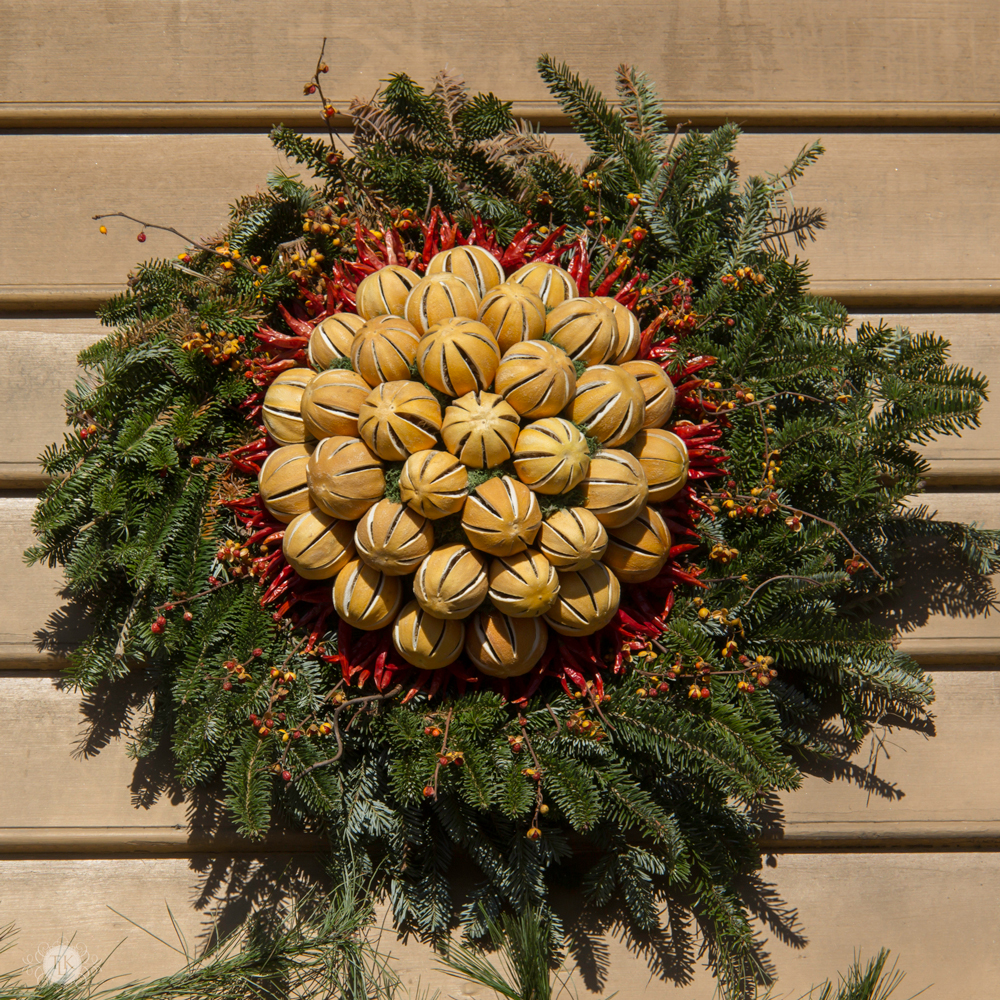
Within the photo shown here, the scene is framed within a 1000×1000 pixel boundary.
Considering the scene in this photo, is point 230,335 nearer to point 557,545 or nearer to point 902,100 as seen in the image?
point 557,545

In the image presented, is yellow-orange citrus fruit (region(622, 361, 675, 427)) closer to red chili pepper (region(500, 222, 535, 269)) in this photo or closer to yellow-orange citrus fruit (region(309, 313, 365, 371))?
red chili pepper (region(500, 222, 535, 269))

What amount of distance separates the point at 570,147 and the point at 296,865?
5.81 ft

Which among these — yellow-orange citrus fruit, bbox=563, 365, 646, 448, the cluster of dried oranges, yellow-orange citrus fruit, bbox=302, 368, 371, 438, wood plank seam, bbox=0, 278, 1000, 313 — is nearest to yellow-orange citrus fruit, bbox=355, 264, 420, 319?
the cluster of dried oranges

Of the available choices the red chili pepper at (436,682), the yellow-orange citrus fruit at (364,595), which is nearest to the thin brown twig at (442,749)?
the red chili pepper at (436,682)

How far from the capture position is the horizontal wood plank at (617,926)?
1771mm

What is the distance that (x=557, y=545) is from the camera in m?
1.26

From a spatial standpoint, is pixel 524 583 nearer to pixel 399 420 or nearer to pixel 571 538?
pixel 571 538

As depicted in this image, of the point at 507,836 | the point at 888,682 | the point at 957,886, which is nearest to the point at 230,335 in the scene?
the point at 507,836

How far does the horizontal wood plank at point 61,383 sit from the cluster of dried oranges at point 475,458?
0.74m

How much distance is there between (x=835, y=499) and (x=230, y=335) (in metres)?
1.22

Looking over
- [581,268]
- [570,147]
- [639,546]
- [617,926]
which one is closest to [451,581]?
[639,546]

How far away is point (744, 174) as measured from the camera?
191 centimetres

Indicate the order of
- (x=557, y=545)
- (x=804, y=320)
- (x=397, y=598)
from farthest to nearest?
(x=804, y=320)
(x=397, y=598)
(x=557, y=545)

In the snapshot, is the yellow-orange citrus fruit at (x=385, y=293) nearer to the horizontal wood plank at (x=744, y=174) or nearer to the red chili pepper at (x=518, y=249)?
the red chili pepper at (x=518, y=249)
